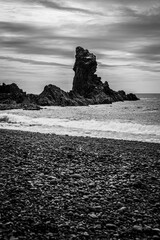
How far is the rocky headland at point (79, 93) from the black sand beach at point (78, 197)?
257 ft

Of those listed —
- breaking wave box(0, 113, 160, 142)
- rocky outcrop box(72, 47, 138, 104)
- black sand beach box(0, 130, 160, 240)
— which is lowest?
black sand beach box(0, 130, 160, 240)

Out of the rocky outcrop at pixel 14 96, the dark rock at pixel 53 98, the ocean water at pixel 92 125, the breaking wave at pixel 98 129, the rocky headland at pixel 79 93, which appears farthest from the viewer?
the dark rock at pixel 53 98

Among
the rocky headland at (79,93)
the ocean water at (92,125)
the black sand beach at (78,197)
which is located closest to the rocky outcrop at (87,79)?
the rocky headland at (79,93)

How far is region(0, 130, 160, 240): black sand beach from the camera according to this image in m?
6.05

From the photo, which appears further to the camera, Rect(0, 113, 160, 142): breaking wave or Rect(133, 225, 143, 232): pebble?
Rect(0, 113, 160, 142): breaking wave

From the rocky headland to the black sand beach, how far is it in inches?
3081

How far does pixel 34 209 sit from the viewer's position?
700cm

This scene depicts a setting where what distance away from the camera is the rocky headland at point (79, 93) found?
10688 cm

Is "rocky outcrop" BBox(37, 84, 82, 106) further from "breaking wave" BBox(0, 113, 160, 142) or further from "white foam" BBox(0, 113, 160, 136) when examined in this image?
"breaking wave" BBox(0, 113, 160, 142)

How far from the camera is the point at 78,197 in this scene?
314 inches

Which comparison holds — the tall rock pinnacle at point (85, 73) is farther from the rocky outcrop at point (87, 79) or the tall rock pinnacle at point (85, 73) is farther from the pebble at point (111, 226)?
the pebble at point (111, 226)

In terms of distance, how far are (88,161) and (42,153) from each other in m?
2.76

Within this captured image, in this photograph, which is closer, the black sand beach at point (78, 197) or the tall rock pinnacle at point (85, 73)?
the black sand beach at point (78, 197)

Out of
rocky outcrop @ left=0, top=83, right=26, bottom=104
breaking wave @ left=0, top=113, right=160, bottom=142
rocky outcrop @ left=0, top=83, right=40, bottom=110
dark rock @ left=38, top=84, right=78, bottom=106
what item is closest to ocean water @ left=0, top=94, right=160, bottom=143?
breaking wave @ left=0, top=113, right=160, bottom=142
